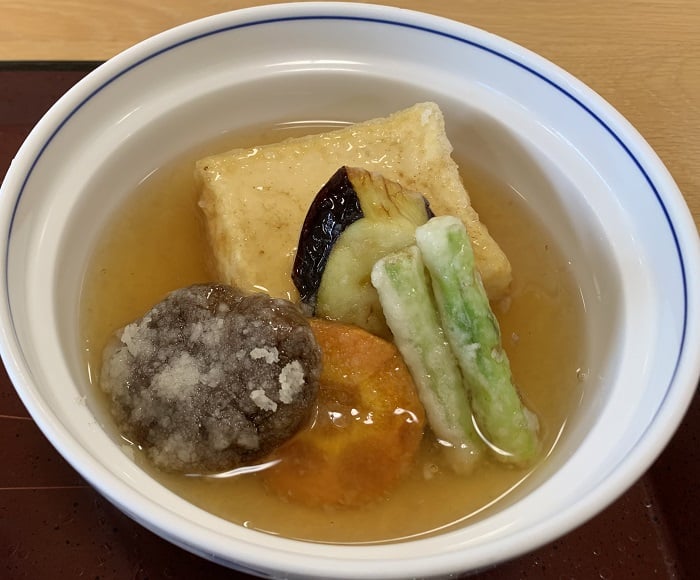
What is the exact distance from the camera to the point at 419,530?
1020 millimetres

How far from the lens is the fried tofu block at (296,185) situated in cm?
118

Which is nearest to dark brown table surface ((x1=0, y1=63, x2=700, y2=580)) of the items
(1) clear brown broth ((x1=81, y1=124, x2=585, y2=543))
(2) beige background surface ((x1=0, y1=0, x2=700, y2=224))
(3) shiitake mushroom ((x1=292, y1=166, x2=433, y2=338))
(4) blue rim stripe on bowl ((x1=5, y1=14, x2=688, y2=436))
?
(1) clear brown broth ((x1=81, y1=124, x2=585, y2=543))

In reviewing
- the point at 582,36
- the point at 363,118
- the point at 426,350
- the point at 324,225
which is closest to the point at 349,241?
the point at 324,225

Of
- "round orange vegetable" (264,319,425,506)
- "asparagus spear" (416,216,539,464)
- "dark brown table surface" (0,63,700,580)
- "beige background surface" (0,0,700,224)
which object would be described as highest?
"beige background surface" (0,0,700,224)

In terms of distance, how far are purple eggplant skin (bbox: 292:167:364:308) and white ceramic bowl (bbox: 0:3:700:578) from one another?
375 millimetres

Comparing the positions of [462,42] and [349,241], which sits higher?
[462,42]

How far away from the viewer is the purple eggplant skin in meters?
1.07

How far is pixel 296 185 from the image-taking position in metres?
1.27

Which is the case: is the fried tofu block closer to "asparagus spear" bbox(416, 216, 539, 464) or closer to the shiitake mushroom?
the shiitake mushroom

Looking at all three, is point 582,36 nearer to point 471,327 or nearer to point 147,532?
point 471,327

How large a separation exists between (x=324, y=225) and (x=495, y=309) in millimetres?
411

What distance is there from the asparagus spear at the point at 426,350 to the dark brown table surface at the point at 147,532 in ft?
0.66

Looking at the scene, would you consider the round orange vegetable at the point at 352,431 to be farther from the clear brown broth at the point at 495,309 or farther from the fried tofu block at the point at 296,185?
the fried tofu block at the point at 296,185

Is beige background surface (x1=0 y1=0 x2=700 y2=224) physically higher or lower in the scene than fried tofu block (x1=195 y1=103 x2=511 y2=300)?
higher
